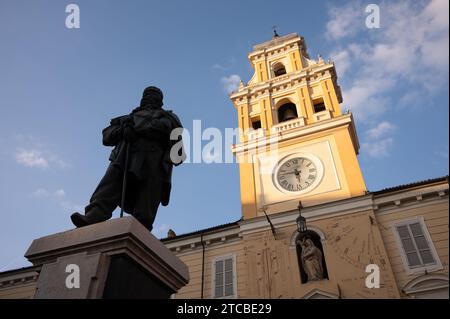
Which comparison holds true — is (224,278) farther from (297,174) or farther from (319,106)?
(319,106)

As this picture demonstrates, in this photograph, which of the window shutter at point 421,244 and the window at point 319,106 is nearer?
the window shutter at point 421,244

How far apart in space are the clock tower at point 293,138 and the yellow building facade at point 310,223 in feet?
0.19

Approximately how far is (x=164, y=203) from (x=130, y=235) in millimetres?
1586

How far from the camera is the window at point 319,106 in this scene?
2130cm

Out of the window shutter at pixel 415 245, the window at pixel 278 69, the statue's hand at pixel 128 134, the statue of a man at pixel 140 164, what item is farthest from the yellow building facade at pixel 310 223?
the statue's hand at pixel 128 134

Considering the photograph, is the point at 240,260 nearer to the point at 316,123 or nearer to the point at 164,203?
the point at 316,123

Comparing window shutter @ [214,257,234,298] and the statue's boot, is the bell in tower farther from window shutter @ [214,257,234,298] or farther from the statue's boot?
the statue's boot

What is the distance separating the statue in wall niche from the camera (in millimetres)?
14102

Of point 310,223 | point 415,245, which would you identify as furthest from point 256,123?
point 415,245

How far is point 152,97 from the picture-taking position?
5531 millimetres

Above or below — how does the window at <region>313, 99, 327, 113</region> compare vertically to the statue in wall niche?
above

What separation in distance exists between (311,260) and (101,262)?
12.2m

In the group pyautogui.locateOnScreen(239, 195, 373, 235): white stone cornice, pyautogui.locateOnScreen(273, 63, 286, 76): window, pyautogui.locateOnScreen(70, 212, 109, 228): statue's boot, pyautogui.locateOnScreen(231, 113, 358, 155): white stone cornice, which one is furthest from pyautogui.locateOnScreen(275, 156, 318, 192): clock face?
pyautogui.locateOnScreen(70, 212, 109, 228): statue's boot

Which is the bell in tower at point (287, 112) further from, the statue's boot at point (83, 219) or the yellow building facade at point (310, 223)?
the statue's boot at point (83, 219)
